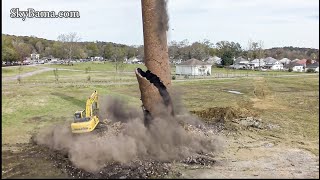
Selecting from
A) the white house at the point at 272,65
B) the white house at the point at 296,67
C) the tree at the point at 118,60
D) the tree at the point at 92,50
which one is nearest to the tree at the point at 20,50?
the tree at the point at 118,60

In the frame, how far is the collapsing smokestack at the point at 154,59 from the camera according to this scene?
55.4 feet

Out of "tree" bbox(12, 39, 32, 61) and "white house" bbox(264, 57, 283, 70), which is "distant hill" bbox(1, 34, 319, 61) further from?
"white house" bbox(264, 57, 283, 70)

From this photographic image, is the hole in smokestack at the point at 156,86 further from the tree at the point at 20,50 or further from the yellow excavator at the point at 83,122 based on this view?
the tree at the point at 20,50

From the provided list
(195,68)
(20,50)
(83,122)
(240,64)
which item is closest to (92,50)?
(240,64)

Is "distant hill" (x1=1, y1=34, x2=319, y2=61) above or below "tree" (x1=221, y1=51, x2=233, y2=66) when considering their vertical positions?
above

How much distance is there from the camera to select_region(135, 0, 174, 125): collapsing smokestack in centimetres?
1689

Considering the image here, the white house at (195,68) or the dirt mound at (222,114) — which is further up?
the white house at (195,68)

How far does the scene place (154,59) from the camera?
17.2 m

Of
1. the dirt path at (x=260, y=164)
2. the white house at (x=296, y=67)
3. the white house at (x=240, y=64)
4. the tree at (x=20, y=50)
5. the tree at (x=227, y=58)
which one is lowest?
the dirt path at (x=260, y=164)

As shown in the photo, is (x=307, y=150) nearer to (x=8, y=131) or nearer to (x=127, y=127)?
(x=127, y=127)

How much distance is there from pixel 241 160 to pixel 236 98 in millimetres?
21408

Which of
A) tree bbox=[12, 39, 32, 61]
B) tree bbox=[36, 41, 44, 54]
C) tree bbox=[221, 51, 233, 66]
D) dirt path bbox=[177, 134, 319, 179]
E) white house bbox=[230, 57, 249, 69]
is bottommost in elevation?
dirt path bbox=[177, 134, 319, 179]

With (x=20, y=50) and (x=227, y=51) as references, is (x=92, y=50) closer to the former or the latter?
(x=227, y=51)

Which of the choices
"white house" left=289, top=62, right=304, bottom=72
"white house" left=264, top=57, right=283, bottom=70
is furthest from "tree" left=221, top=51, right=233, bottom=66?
"white house" left=264, top=57, right=283, bottom=70
